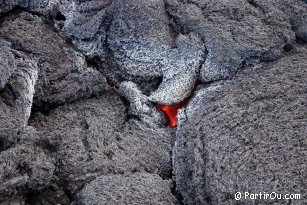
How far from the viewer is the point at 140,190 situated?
9.35 ft

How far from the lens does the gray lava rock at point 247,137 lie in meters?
2.63

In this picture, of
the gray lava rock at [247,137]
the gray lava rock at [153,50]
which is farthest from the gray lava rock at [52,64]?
the gray lava rock at [247,137]

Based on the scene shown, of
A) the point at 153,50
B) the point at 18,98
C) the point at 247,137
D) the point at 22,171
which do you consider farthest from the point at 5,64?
the point at 247,137

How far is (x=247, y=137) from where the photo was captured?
2.86m

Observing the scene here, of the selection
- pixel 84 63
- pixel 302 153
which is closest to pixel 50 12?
pixel 84 63

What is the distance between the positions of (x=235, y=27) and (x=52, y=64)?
1525 millimetres

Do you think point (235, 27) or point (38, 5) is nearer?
point (235, 27)

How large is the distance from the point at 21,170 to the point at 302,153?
5.62 feet

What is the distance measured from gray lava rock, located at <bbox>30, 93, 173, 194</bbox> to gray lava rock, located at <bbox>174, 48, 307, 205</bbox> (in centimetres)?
21

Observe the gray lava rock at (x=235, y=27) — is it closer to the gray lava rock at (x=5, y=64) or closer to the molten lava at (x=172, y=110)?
the molten lava at (x=172, y=110)

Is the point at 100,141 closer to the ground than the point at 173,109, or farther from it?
closer to the ground

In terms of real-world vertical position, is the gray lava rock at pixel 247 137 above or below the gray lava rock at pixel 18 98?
above

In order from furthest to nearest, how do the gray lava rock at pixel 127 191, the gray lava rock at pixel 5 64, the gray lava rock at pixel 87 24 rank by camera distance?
1. the gray lava rock at pixel 87 24
2. the gray lava rock at pixel 5 64
3. the gray lava rock at pixel 127 191

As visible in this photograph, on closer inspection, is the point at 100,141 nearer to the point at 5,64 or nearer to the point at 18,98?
the point at 18,98
